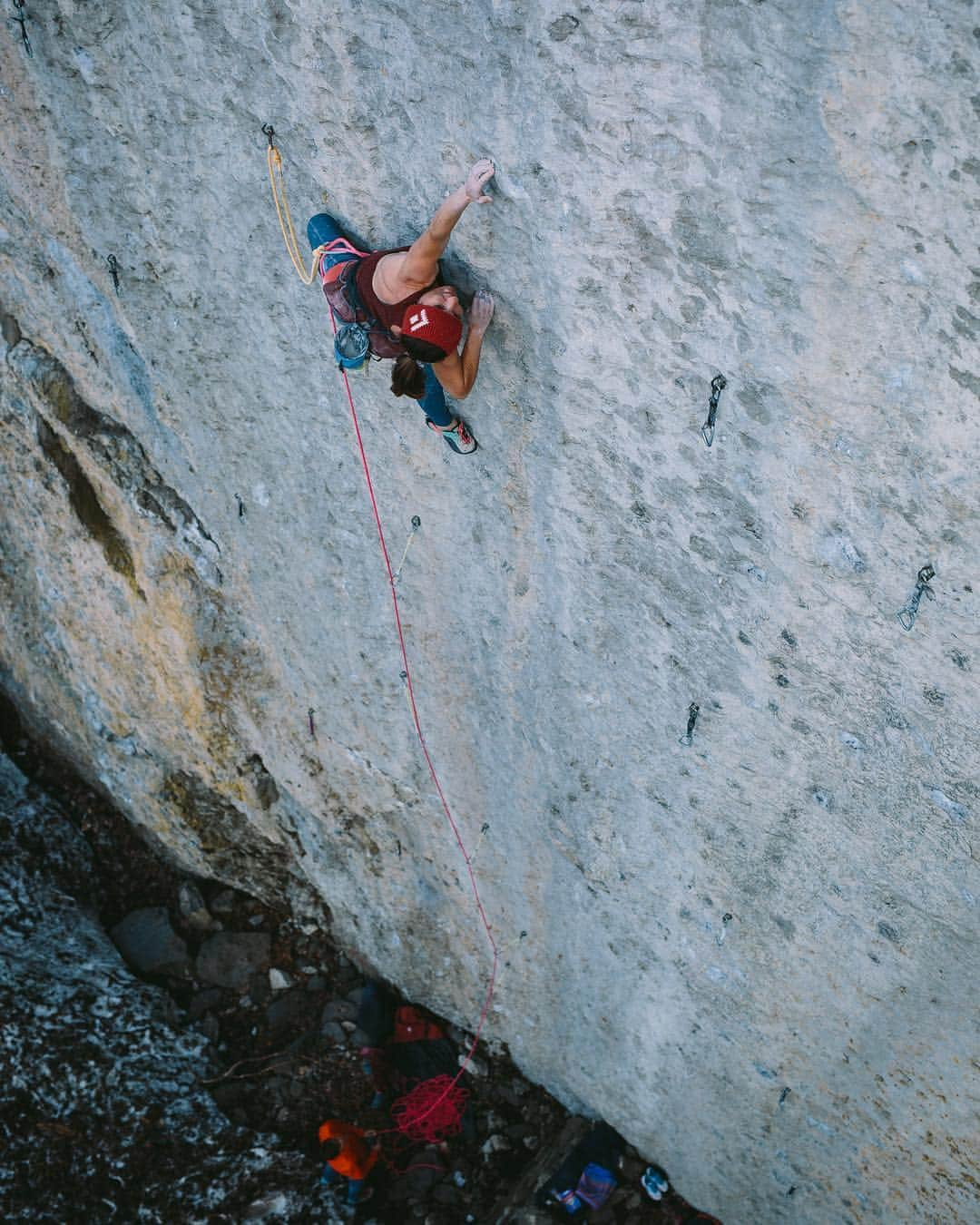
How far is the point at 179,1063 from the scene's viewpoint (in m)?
4.99

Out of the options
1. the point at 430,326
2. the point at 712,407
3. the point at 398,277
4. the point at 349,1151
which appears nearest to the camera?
the point at 712,407

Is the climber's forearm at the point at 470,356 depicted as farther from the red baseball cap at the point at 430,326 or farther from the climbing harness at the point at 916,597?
the climbing harness at the point at 916,597

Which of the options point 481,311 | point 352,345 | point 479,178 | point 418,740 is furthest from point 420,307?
point 418,740

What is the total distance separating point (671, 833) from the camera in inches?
131

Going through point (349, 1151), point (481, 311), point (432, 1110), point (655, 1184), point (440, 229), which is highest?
point (440, 229)

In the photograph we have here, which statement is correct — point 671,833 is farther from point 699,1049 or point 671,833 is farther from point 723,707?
point 699,1049

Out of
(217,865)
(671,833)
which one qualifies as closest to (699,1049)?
(671,833)

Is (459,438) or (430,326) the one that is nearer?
(430,326)

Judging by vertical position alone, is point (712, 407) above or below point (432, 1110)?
above

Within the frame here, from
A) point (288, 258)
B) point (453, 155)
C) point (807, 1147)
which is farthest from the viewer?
point (807, 1147)

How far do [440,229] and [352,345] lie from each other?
1.89ft

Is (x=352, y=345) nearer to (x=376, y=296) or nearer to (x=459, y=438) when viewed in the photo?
(x=376, y=296)

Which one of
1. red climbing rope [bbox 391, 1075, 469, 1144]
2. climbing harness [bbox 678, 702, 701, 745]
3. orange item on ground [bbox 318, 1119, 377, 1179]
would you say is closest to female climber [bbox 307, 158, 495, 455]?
climbing harness [bbox 678, 702, 701, 745]

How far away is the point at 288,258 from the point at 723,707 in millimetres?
1862
